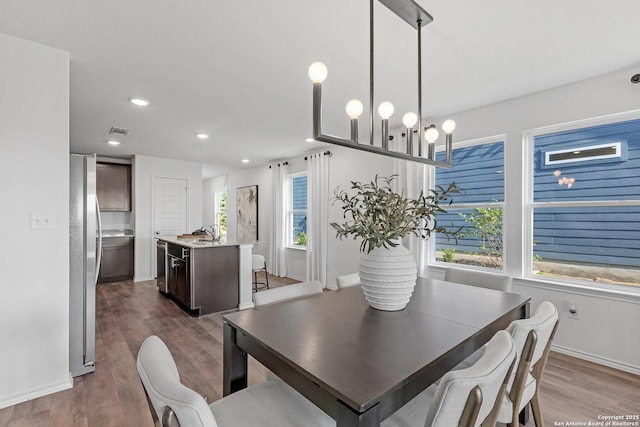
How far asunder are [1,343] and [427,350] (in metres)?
2.64

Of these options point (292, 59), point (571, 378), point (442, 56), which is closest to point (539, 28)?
point (442, 56)

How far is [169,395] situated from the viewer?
78 cm

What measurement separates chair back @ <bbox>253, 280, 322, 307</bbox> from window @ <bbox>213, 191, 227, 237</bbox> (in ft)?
23.6

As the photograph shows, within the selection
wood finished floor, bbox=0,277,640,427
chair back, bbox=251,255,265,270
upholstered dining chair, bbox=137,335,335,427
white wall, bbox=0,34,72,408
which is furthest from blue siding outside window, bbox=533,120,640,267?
white wall, bbox=0,34,72,408

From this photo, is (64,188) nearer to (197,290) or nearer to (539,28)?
(197,290)

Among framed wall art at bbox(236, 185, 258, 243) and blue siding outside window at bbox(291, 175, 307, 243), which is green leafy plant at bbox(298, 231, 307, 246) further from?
framed wall art at bbox(236, 185, 258, 243)

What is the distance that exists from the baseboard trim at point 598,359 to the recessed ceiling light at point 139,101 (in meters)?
4.72

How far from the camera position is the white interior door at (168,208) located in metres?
6.05

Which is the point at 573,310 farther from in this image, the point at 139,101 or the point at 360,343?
the point at 139,101

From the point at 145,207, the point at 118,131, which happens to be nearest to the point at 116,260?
the point at 145,207

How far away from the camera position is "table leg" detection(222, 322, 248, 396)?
1.44 m

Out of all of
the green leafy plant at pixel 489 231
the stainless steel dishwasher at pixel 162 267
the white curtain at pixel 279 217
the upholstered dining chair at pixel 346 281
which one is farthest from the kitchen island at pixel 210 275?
the green leafy plant at pixel 489 231

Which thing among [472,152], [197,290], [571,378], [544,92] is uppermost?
[544,92]

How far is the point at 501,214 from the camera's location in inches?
130
